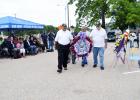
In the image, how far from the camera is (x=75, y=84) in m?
12.0

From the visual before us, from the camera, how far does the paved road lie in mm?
10062

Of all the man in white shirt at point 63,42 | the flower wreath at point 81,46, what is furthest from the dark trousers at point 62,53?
the flower wreath at point 81,46

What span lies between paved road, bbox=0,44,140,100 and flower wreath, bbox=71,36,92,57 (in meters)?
1.05

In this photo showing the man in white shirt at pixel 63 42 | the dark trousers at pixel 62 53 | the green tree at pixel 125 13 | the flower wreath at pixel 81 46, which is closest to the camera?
the dark trousers at pixel 62 53

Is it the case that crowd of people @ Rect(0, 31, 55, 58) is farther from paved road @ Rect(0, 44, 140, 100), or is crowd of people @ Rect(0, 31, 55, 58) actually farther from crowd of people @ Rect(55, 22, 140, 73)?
paved road @ Rect(0, 44, 140, 100)

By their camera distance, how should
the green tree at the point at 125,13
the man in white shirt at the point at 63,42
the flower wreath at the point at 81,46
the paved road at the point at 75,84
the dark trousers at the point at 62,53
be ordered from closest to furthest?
1. the paved road at the point at 75,84
2. the dark trousers at the point at 62,53
3. the man in white shirt at the point at 63,42
4. the flower wreath at the point at 81,46
5. the green tree at the point at 125,13

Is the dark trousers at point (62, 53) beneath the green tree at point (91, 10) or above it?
beneath

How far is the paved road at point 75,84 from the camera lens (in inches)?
396

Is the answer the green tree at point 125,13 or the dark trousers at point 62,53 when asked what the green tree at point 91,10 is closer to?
the green tree at point 125,13

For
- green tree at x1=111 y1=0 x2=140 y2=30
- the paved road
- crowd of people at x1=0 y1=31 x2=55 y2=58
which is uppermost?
green tree at x1=111 y1=0 x2=140 y2=30

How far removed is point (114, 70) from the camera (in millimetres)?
15344

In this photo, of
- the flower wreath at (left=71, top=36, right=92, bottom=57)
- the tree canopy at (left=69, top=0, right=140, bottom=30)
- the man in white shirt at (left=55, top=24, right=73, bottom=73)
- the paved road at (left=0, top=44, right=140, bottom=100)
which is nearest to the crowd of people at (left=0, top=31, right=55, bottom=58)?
the flower wreath at (left=71, top=36, right=92, bottom=57)

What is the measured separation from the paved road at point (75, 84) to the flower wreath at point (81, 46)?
3.45 feet

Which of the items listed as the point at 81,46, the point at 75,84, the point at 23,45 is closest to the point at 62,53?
the point at 81,46
